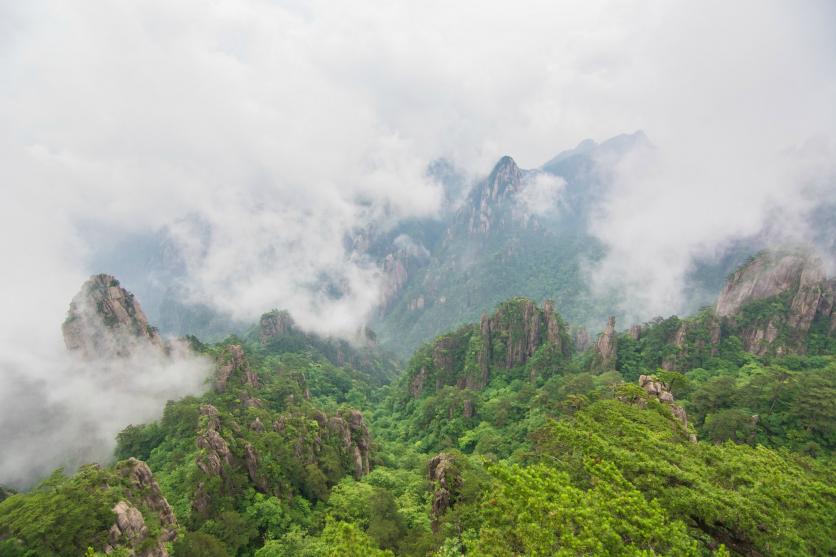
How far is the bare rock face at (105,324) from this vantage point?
61375 mm

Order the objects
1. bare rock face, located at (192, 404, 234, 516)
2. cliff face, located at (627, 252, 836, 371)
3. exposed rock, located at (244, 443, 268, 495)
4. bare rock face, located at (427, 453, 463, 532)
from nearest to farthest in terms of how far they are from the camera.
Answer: bare rock face, located at (427, 453, 463, 532) → bare rock face, located at (192, 404, 234, 516) → exposed rock, located at (244, 443, 268, 495) → cliff face, located at (627, 252, 836, 371)

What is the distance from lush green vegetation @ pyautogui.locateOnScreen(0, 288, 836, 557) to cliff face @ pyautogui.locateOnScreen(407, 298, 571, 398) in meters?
5.70

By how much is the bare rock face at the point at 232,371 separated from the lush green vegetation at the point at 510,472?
0.70 m

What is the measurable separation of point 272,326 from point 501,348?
273ft

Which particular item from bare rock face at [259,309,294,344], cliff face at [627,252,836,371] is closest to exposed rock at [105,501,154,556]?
cliff face at [627,252,836,371]

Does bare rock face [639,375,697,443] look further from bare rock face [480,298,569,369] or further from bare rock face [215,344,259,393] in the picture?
bare rock face [215,344,259,393]

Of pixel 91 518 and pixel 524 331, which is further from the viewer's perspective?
pixel 524 331

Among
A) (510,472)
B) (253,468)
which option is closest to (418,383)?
(253,468)

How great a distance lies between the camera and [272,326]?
134625mm

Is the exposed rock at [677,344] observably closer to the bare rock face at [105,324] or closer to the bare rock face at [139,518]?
the bare rock face at [139,518]

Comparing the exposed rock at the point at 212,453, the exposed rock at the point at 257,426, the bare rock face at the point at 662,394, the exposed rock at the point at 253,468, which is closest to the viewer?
the exposed rock at the point at 212,453

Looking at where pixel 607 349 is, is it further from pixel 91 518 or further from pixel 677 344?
pixel 91 518

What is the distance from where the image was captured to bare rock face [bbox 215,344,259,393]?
199 feet

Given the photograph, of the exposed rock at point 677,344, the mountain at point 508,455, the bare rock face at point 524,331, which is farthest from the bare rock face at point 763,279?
the bare rock face at point 524,331
